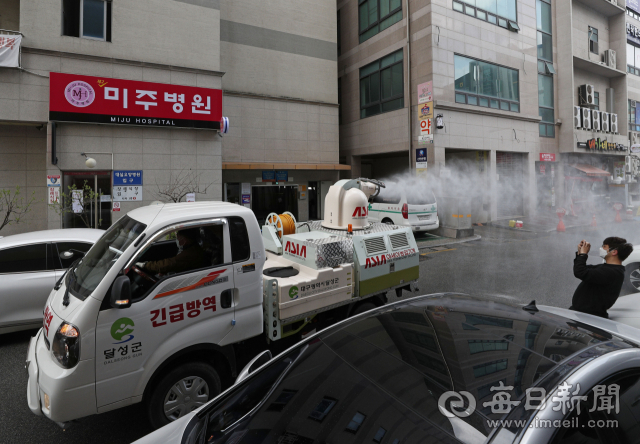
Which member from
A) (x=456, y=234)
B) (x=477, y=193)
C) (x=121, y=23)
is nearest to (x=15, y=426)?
(x=121, y=23)

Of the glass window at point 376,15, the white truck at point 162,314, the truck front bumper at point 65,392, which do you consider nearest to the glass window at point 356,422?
the white truck at point 162,314

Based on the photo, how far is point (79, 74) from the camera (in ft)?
36.6

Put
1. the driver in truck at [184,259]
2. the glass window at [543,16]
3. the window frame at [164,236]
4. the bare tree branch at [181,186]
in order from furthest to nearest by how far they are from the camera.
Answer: the glass window at [543,16]
the bare tree branch at [181,186]
the driver in truck at [184,259]
the window frame at [164,236]

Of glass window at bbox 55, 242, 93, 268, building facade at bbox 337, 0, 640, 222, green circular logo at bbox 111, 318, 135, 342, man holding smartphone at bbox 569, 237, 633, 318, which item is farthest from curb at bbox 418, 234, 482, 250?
green circular logo at bbox 111, 318, 135, 342

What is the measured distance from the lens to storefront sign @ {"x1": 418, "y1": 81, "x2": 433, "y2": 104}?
15500 mm

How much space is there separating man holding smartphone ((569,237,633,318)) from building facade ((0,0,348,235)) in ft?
38.4

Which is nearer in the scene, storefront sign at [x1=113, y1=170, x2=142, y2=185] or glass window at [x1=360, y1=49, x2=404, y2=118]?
storefront sign at [x1=113, y1=170, x2=142, y2=185]

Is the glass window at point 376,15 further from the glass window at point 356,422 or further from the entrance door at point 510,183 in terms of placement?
the glass window at point 356,422

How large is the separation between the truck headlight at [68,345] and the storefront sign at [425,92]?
1576 cm

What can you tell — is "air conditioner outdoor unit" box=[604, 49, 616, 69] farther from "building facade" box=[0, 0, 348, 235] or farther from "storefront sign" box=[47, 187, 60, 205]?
"storefront sign" box=[47, 187, 60, 205]

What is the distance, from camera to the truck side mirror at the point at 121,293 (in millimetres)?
2756

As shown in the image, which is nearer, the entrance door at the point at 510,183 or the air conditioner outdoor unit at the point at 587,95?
the entrance door at the point at 510,183

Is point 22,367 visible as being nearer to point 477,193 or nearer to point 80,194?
point 80,194

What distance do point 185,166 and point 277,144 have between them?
527cm
